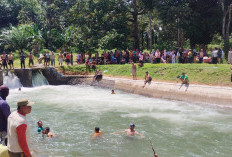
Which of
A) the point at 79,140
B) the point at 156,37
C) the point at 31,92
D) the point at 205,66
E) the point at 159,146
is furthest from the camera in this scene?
the point at 156,37

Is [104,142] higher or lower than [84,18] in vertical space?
lower

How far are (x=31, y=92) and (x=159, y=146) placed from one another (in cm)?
1575

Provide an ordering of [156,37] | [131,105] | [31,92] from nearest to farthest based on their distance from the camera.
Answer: [131,105] → [31,92] → [156,37]

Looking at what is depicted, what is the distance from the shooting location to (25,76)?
26.1 m

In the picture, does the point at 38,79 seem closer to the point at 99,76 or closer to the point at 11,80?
the point at 11,80

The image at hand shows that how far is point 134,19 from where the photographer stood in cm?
3181

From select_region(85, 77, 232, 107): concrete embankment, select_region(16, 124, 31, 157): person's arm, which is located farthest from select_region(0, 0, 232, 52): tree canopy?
select_region(16, 124, 31, 157): person's arm

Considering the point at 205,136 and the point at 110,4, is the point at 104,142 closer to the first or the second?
the point at 205,136

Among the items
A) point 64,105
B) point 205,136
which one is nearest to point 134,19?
point 64,105

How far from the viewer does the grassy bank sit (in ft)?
62.0

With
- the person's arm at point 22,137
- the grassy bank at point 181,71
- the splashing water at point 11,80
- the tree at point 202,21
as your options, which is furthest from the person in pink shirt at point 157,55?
the person's arm at point 22,137

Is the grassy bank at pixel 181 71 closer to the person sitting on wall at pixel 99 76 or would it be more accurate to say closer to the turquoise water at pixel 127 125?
the person sitting on wall at pixel 99 76

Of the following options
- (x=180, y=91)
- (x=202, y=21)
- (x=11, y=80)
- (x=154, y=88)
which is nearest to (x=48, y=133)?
(x=180, y=91)

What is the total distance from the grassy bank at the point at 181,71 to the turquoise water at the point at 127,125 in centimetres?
282
